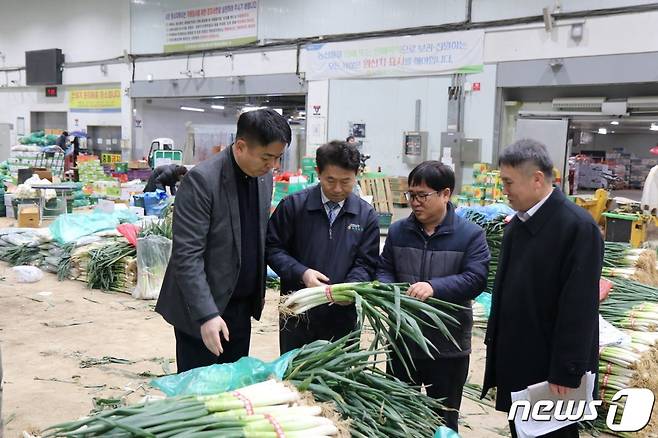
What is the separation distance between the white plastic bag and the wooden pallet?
5922 mm

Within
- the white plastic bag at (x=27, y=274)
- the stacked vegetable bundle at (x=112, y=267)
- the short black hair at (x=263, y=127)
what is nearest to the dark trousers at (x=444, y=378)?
the short black hair at (x=263, y=127)

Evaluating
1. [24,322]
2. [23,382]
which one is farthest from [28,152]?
[23,382]

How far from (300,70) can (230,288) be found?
12099 millimetres

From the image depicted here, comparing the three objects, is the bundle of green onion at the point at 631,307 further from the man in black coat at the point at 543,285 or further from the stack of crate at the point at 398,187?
the stack of crate at the point at 398,187

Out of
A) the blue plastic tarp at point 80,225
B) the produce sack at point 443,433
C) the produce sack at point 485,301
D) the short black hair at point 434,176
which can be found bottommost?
the produce sack at point 485,301

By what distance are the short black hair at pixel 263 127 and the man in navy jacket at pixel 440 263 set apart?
1.90ft

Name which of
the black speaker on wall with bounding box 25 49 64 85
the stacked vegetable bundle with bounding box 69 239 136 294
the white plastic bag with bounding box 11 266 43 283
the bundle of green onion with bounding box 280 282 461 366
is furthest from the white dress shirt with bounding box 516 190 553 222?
the black speaker on wall with bounding box 25 49 64 85

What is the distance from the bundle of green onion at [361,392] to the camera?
173 cm

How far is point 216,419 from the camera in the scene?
1507mm

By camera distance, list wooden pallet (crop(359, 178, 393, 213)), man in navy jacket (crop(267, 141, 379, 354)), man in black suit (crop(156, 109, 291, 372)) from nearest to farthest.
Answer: man in black suit (crop(156, 109, 291, 372)) < man in navy jacket (crop(267, 141, 379, 354)) < wooden pallet (crop(359, 178, 393, 213))

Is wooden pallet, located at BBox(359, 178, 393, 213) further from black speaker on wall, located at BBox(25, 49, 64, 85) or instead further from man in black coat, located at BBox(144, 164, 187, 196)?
black speaker on wall, located at BBox(25, 49, 64, 85)

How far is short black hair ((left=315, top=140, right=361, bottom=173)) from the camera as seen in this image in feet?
7.68

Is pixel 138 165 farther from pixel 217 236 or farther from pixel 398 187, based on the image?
pixel 217 236

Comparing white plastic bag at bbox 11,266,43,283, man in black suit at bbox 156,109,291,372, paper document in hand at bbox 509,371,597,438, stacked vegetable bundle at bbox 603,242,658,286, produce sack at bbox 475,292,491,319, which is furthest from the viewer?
white plastic bag at bbox 11,266,43,283
